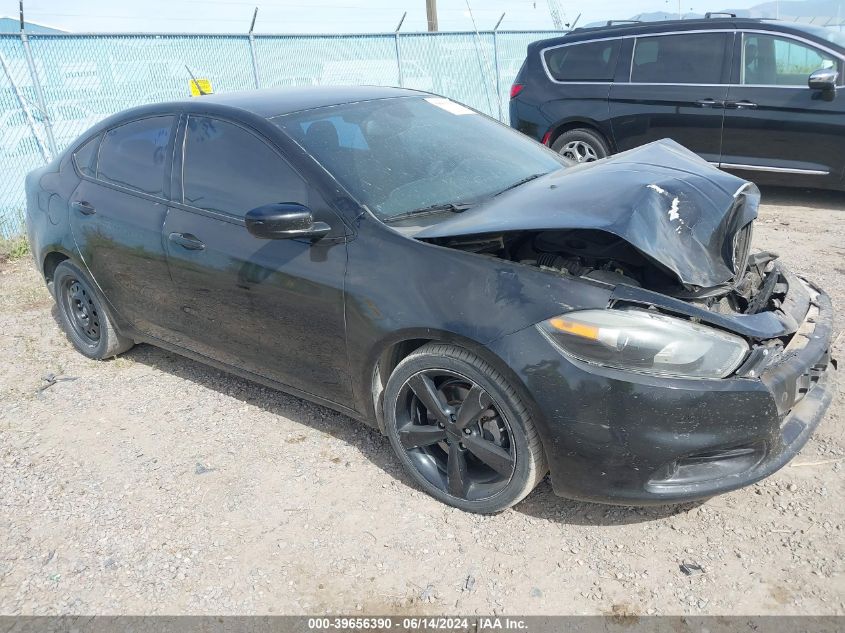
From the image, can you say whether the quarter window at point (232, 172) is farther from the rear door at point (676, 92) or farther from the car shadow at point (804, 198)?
the car shadow at point (804, 198)

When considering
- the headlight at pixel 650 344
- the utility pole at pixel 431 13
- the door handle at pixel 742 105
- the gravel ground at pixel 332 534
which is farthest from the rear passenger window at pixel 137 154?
the utility pole at pixel 431 13

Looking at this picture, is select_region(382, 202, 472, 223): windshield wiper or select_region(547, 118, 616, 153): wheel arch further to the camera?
select_region(547, 118, 616, 153): wheel arch

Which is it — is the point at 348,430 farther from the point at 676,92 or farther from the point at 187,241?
the point at 676,92

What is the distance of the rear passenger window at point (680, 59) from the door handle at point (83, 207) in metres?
6.00

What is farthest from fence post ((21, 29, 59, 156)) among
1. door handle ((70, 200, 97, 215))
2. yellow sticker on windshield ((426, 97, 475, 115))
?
yellow sticker on windshield ((426, 97, 475, 115))

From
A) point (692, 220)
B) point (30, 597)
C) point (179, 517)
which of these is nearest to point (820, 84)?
point (692, 220)

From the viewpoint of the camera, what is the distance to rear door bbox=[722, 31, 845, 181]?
22.6 ft

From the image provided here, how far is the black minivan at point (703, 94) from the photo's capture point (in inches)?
275

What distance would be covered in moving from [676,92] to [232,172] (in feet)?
19.0

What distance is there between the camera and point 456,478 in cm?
297

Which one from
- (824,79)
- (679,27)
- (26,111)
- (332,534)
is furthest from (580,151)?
(26,111)

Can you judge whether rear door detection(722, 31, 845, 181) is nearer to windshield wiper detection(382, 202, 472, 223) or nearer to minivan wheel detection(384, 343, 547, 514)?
windshield wiper detection(382, 202, 472, 223)

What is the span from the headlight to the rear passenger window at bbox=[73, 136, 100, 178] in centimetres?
318

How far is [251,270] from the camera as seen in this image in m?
3.35
